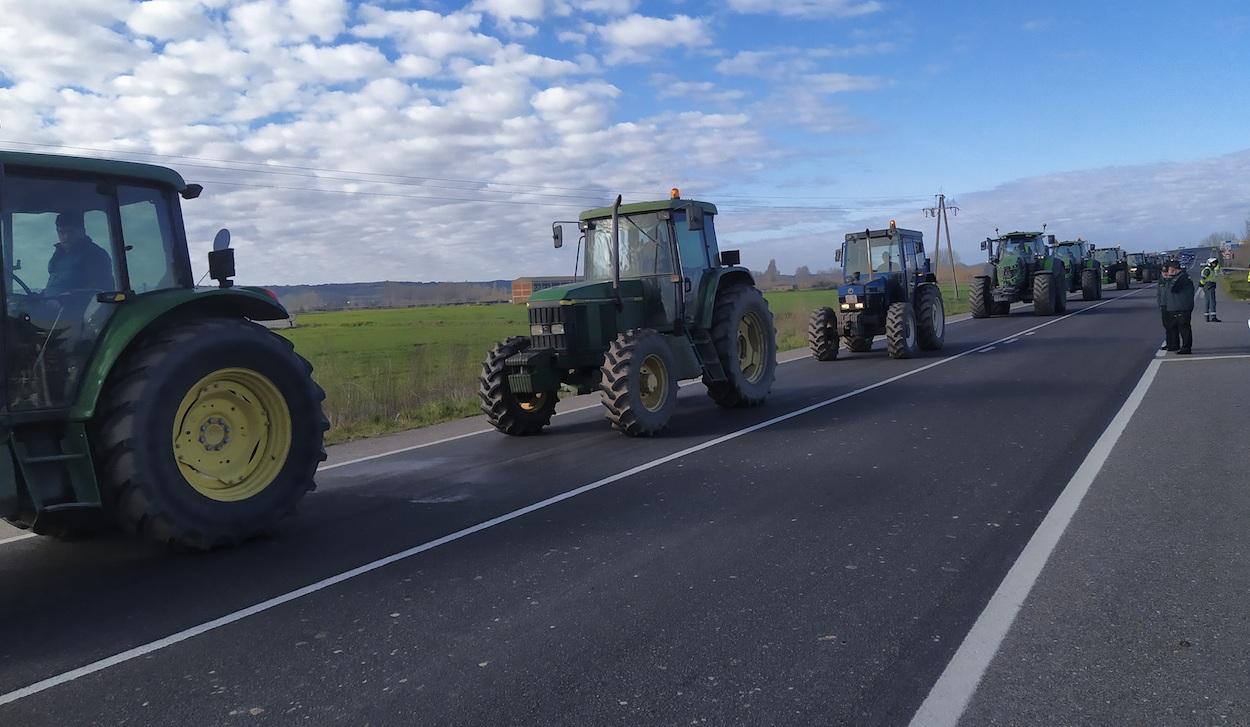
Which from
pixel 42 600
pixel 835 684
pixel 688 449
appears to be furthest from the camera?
pixel 688 449

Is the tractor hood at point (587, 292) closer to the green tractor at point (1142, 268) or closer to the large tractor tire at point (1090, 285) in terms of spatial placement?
the large tractor tire at point (1090, 285)

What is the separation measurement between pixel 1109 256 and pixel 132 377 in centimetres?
5637

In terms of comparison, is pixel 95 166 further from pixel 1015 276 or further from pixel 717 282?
pixel 1015 276

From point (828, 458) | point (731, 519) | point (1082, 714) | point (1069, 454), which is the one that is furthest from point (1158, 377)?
point (1082, 714)

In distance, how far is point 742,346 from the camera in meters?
13.0

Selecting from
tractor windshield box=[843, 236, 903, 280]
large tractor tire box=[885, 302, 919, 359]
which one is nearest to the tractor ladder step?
large tractor tire box=[885, 302, 919, 359]

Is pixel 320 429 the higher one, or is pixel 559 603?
pixel 320 429

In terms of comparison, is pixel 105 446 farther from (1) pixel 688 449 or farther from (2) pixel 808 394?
(2) pixel 808 394

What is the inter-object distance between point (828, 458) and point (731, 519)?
244cm

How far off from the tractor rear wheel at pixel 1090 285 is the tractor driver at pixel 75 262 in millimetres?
38523

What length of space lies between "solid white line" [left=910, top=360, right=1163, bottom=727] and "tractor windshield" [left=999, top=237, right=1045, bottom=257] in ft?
84.3

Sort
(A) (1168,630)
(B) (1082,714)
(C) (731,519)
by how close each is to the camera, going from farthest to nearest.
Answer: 1. (C) (731,519)
2. (A) (1168,630)
3. (B) (1082,714)

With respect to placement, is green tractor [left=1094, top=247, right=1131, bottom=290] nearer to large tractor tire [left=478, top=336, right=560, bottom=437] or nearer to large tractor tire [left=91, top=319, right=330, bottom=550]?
large tractor tire [left=478, top=336, right=560, bottom=437]

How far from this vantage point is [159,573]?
5.76 m
